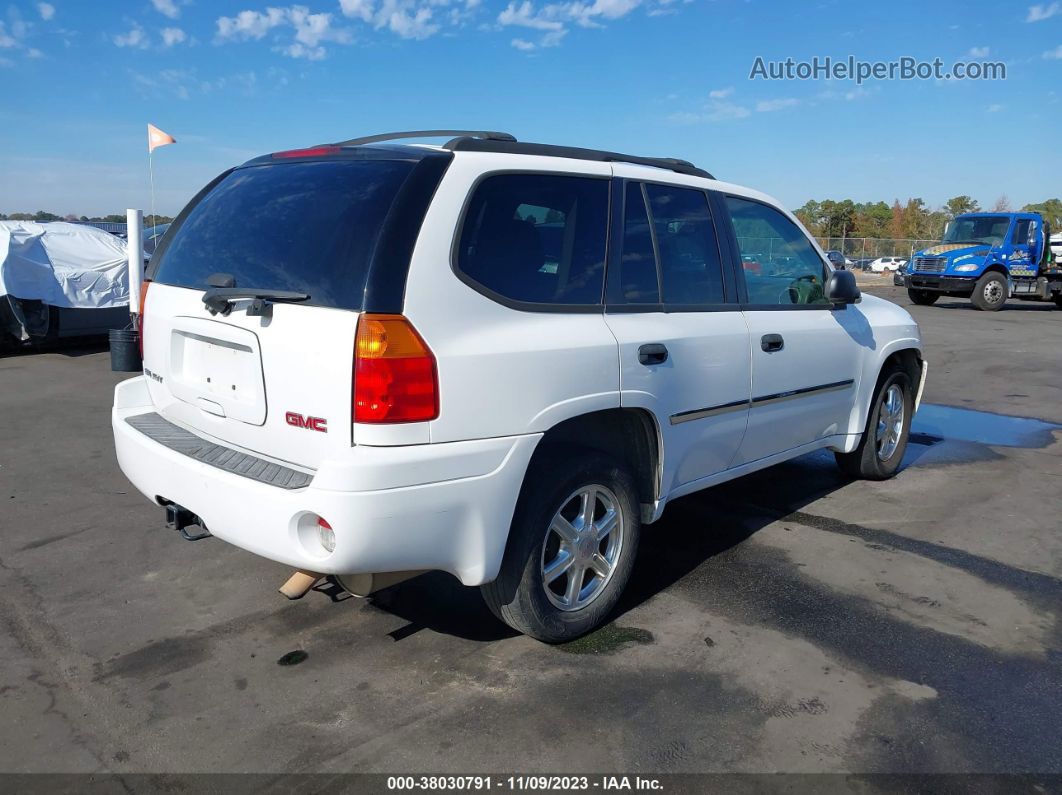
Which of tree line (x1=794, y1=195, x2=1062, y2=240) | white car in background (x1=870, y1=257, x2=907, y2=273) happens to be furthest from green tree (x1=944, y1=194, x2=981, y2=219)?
white car in background (x1=870, y1=257, x2=907, y2=273)

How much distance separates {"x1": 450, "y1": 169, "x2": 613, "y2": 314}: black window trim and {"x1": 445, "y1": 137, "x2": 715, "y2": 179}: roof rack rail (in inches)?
4.4

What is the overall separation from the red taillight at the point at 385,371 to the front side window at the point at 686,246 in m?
1.47

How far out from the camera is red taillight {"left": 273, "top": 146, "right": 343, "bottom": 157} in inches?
131

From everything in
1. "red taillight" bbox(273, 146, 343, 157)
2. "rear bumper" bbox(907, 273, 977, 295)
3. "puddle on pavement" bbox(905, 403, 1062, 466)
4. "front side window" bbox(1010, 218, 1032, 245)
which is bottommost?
"puddle on pavement" bbox(905, 403, 1062, 466)

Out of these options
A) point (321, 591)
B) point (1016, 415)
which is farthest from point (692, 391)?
point (1016, 415)

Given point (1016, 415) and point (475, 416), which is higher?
point (475, 416)

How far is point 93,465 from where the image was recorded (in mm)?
5938

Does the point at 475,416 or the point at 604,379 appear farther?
the point at 604,379

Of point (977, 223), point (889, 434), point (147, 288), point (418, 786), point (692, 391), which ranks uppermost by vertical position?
point (977, 223)

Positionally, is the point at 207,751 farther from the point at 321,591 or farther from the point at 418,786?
the point at 321,591

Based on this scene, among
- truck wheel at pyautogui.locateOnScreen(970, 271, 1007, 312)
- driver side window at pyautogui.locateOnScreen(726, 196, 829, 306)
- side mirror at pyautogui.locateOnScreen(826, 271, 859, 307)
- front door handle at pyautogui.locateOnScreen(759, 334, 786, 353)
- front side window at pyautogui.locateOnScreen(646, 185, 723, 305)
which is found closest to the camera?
front side window at pyautogui.locateOnScreen(646, 185, 723, 305)

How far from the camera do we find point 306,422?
2.84 m

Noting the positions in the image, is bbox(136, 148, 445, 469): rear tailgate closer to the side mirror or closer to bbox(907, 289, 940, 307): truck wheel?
the side mirror

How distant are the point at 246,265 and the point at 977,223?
2299 cm
